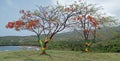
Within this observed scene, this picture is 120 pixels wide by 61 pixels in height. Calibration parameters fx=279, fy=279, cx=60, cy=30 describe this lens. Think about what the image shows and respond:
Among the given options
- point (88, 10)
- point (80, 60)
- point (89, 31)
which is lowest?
point (80, 60)

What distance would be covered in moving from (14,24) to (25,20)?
4.81 feet

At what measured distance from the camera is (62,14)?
35656mm

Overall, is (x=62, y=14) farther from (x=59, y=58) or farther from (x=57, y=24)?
(x=59, y=58)

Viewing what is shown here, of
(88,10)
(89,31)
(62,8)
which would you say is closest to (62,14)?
(62,8)

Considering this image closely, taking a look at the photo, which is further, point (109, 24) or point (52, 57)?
point (109, 24)

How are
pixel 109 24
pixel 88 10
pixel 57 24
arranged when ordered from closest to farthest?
pixel 57 24 → pixel 88 10 → pixel 109 24

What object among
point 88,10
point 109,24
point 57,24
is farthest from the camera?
point 109,24

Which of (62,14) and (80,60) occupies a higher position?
(62,14)

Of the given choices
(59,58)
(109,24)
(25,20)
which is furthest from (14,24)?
(109,24)

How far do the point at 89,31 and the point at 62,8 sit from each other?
7.21 metres

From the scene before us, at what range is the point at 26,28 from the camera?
34.9m

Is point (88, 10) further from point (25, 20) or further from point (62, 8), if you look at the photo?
point (25, 20)

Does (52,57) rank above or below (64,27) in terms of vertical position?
below

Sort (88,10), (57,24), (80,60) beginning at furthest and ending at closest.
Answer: (88,10)
(57,24)
(80,60)
